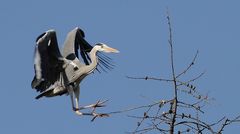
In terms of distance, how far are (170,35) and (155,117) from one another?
70cm

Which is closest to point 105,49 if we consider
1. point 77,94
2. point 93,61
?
point 93,61

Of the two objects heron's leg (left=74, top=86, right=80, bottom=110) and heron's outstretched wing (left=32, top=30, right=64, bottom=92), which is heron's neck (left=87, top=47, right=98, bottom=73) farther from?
heron's outstretched wing (left=32, top=30, right=64, bottom=92)

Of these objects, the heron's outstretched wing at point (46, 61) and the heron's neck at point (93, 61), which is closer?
the heron's outstretched wing at point (46, 61)

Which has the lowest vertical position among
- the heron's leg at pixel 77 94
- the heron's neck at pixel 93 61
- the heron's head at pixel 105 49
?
the heron's leg at pixel 77 94

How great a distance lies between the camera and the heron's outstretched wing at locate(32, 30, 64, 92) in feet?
36.1

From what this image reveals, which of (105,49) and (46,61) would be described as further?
(105,49)

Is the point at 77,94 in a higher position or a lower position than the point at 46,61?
lower

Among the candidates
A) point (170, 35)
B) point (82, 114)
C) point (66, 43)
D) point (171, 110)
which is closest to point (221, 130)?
point (171, 110)

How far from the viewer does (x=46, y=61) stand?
36.7 feet

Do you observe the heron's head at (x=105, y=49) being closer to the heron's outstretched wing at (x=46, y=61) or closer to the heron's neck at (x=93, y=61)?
the heron's neck at (x=93, y=61)

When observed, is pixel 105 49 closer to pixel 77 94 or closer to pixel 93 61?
pixel 93 61

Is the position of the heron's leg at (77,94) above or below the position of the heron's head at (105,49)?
below

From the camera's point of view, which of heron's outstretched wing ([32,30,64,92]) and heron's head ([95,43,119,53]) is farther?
heron's head ([95,43,119,53])

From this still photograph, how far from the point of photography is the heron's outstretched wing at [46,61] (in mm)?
11008
